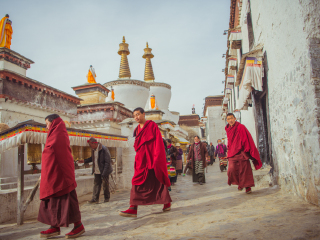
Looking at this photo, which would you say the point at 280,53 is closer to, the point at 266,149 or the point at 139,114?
the point at 139,114

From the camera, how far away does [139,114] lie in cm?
400

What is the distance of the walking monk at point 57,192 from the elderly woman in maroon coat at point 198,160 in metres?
4.75

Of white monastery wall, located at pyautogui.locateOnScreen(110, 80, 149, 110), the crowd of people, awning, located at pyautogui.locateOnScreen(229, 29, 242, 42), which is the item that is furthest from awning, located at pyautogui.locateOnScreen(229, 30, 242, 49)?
white monastery wall, located at pyautogui.locateOnScreen(110, 80, 149, 110)

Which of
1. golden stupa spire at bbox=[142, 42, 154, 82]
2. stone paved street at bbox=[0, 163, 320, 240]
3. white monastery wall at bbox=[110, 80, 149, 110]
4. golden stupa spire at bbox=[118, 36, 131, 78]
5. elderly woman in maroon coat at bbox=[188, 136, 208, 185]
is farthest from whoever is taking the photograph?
golden stupa spire at bbox=[142, 42, 154, 82]

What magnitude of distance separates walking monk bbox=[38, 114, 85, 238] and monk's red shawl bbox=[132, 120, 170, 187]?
99 cm

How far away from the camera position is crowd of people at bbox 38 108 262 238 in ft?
9.58

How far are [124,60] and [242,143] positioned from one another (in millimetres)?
23348

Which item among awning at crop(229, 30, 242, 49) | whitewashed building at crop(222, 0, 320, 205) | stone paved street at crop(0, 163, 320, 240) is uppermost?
awning at crop(229, 30, 242, 49)

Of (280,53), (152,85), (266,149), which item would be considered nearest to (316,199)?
(280,53)

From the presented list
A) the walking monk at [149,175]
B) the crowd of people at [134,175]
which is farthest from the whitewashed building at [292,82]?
the walking monk at [149,175]

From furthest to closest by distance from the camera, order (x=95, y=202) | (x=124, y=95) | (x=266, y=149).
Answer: (x=124, y=95) < (x=266, y=149) < (x=95, y=202)

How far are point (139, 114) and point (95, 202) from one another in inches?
96.2

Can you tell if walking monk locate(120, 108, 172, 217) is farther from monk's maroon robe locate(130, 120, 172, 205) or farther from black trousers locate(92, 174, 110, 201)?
black trousers locate(92, 174, 110, 201)

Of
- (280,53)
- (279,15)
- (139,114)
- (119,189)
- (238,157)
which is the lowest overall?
(119,189)
